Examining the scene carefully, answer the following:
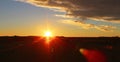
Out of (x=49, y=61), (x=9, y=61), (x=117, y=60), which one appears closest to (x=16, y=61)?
(x=9, y=61)

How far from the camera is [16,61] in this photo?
35.2m

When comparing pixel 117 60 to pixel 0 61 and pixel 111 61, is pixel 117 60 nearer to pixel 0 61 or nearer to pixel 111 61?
pixel 111 61

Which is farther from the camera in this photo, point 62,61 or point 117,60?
point 117,60

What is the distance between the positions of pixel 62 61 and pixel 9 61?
5.39m

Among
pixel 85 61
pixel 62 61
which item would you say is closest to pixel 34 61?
pixel 62 61

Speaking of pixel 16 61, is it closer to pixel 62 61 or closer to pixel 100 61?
pixel 62 61

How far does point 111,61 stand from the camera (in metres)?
36.5

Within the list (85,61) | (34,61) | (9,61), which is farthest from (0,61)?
(85,61)

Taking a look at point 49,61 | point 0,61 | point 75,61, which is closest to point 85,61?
point 75,61

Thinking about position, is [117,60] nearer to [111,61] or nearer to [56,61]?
[111,61]

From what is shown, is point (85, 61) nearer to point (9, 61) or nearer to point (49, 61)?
point (49, 61)

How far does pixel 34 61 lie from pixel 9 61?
2.54m

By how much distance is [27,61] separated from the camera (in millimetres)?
35219

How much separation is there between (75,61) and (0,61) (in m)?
7.63
